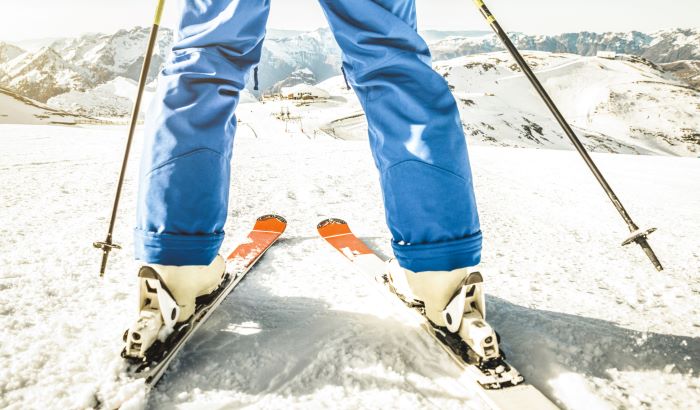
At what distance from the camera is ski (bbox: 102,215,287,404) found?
1.06 m

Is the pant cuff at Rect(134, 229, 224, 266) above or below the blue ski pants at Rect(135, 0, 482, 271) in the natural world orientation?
below

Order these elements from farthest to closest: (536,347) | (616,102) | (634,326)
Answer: (616,102) < (634,326) < (536,347)

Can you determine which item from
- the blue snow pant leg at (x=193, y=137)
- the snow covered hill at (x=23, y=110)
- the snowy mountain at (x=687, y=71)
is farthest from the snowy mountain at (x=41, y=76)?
the snowy mountain at (x=687, y=71)

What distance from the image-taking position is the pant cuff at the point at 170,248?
1.14 meters

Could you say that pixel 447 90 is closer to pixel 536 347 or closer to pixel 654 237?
pixel 536 347

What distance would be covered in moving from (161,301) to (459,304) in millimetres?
888

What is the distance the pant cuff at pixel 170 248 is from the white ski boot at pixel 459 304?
67cm

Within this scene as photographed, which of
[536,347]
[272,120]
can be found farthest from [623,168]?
[272,120]

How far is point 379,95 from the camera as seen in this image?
132 centimetres

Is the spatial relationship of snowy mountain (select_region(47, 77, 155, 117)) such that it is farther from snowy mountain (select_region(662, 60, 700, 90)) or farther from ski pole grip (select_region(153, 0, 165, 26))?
snowy mountain (select_region(662, 60, 700, 90))

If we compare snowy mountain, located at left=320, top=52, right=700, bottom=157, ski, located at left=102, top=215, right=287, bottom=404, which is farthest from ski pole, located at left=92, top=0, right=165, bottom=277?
snowy mountain, located at left=320, top=52, right=700, bottom=157

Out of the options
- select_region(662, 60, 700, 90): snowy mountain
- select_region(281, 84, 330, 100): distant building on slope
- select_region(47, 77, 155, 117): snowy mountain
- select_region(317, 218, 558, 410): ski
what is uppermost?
select_region(662, 60, 700, 90): snowy mountain

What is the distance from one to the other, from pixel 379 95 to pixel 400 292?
2.43 feet

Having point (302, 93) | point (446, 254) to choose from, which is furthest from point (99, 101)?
point (446, 254)
